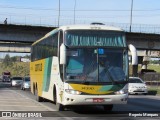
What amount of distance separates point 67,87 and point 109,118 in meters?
1.98

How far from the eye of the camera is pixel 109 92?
55.1 ft

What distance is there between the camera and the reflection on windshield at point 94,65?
16.7 metres

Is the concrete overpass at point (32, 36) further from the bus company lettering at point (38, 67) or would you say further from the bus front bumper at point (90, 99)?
the bus front bumper at point (90, 99)

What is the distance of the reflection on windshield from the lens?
16.7m

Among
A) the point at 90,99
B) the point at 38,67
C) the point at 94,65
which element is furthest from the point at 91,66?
the point at 38,67

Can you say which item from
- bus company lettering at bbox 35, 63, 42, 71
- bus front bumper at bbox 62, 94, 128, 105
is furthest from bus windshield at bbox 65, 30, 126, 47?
bus company lettering at bbox 35, 63, 42, 71

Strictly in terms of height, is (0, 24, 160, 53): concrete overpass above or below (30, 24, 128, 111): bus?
above

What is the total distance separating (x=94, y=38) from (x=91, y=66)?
1244mm

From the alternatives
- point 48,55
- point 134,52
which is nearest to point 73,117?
point 134,52

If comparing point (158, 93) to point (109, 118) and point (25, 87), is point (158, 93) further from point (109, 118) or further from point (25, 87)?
point (109, 118)

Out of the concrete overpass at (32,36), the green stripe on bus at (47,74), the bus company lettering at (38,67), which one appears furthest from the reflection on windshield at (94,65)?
the concrete overpass at (32,36)

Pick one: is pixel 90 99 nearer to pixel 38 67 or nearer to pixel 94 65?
pixel 94 65

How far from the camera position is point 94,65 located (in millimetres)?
16875

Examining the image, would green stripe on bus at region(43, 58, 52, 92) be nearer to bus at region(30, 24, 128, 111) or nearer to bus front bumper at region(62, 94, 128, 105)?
bus at region(30, 24, 128, 111)
